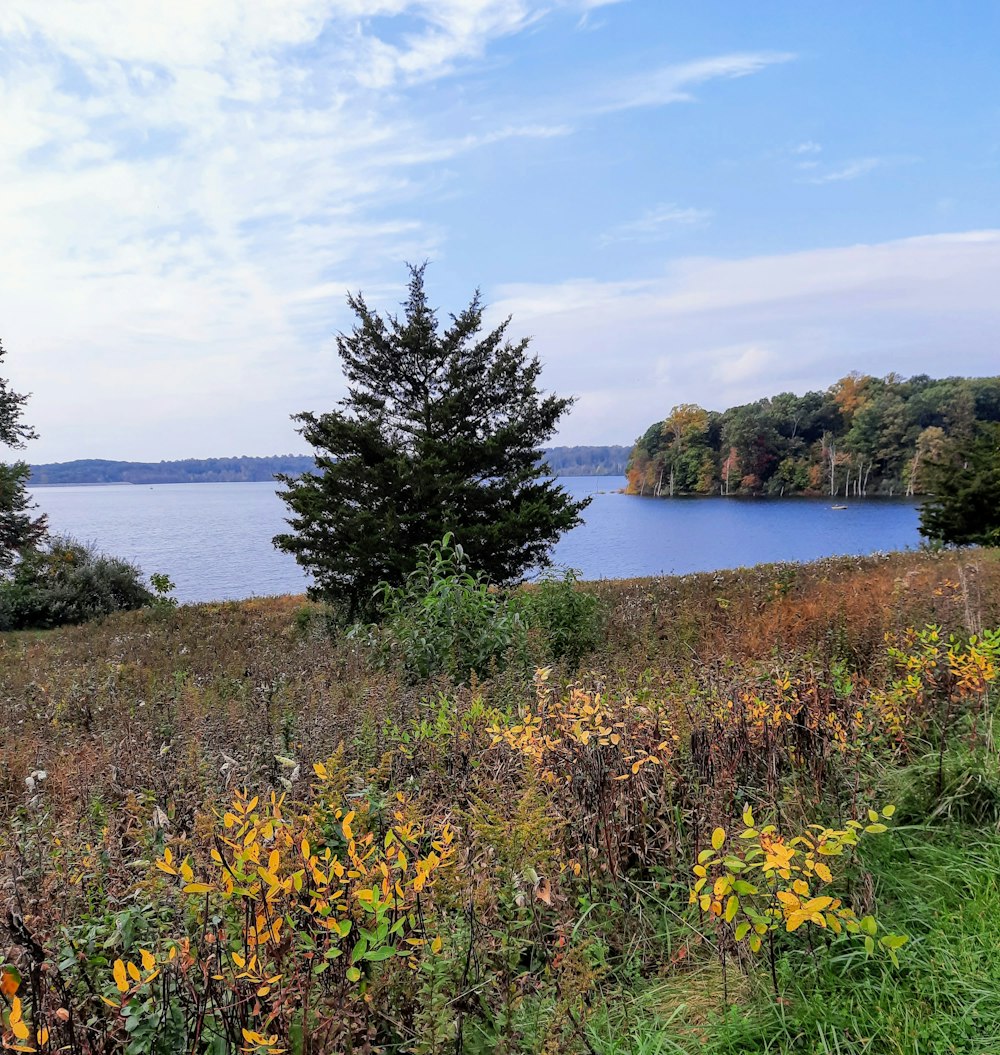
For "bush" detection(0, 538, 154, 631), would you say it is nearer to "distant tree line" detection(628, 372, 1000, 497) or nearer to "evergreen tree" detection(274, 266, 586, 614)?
"evergreen tree" detection(274, 266, 586, 614)

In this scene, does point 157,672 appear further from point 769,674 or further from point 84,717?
point 769,674

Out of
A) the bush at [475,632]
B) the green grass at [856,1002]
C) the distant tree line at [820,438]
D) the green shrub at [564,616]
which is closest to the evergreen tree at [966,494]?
the green shrub at [564,616]

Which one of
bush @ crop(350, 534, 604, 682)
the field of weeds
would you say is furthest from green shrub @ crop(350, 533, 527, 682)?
the field of weeds

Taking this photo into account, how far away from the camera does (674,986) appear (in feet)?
6.98

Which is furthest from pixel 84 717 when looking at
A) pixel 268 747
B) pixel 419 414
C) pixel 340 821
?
pixel 419 414

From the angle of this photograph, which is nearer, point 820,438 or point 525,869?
point 525,869

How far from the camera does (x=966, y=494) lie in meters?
20.7

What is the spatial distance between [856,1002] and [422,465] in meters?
13.4

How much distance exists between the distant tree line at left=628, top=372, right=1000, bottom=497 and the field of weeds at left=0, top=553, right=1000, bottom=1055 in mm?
72952

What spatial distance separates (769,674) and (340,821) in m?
2.55

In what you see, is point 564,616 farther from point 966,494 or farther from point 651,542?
point 651,542

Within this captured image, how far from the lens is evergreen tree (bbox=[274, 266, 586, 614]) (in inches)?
592

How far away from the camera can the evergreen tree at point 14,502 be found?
74.9 feet

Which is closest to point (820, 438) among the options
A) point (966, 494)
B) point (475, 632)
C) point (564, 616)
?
point (966, 494)
